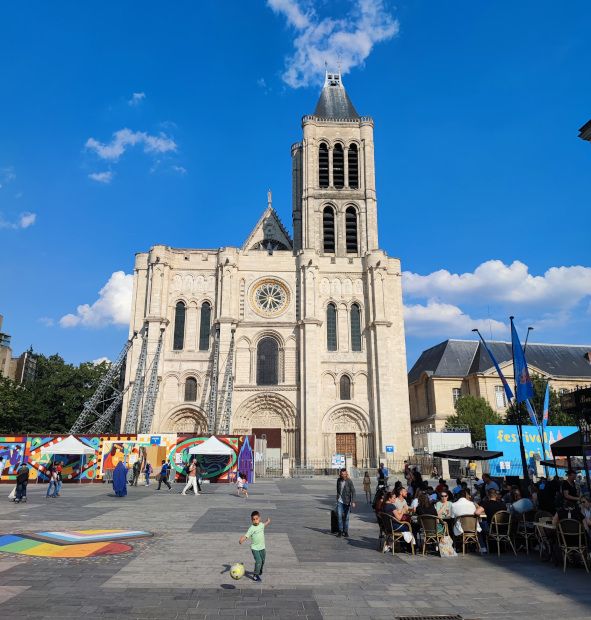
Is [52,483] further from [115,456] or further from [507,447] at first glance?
[507,447]

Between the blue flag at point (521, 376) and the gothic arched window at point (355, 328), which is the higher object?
the gothic arched window at point (355, 328)

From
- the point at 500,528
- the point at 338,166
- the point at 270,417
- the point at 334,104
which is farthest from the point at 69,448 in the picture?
the point at 334,104

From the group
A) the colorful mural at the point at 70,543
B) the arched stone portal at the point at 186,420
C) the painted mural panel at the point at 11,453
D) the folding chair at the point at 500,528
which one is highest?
the arched stone portal at the point at 186,420

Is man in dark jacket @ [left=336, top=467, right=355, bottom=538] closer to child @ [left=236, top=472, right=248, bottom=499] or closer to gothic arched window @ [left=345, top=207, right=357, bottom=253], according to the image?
child @ [left=236, top=472, right=248, bottom=499]

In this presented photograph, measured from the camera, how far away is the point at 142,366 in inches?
1363

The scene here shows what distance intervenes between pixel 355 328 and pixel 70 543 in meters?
30.7

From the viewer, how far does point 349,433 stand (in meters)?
36.5

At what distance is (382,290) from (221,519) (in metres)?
27.4

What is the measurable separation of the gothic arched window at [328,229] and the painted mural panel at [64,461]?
945 inches

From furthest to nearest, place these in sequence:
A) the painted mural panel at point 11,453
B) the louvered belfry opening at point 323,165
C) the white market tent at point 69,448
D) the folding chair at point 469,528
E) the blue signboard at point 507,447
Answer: the louvered belfry opening at point 323,165
the blue signboard at point 507,447
the painted mural panel at point 11,453
the white market tent at point 69,448
the folding chair at point 469,528

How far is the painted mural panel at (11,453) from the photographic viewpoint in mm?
24875

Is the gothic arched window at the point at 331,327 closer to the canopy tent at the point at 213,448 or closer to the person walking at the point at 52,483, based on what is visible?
the canopy tent at the point at 213,448

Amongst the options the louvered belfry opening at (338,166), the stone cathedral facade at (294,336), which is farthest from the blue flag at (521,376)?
the louvered belfry opening at (338,166)

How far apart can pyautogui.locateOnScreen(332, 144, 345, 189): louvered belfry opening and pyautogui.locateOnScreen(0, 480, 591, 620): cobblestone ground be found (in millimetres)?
36053
